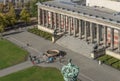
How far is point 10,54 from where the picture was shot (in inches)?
4122

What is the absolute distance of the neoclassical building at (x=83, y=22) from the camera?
10189 centimetres

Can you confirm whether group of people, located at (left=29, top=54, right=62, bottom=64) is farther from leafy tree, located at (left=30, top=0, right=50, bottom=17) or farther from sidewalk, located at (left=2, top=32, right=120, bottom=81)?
leafy tree, located at (left=30, top=0, right=50, bottom=17)

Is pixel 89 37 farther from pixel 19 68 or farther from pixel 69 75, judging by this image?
pixel 69 75

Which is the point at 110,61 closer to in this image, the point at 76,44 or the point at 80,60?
the point at 80,60

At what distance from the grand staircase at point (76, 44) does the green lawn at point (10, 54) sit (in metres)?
17.2

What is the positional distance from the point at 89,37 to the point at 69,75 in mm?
79996

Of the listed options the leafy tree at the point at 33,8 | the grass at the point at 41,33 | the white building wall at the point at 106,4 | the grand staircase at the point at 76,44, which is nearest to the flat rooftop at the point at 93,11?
the white building wall at the point at 106,4

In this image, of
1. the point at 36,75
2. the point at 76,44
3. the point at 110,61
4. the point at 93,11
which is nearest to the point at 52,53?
the point at 76,44

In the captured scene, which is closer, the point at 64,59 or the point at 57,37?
the point at 64,59

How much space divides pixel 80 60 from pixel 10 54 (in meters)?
27.4

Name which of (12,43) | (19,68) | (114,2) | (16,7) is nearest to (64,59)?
(19,68)

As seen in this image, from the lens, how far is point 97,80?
7931 cm

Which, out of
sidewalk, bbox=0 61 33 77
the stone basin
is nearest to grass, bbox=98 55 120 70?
the stone basin

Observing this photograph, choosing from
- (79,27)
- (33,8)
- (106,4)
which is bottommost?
(79,27)
